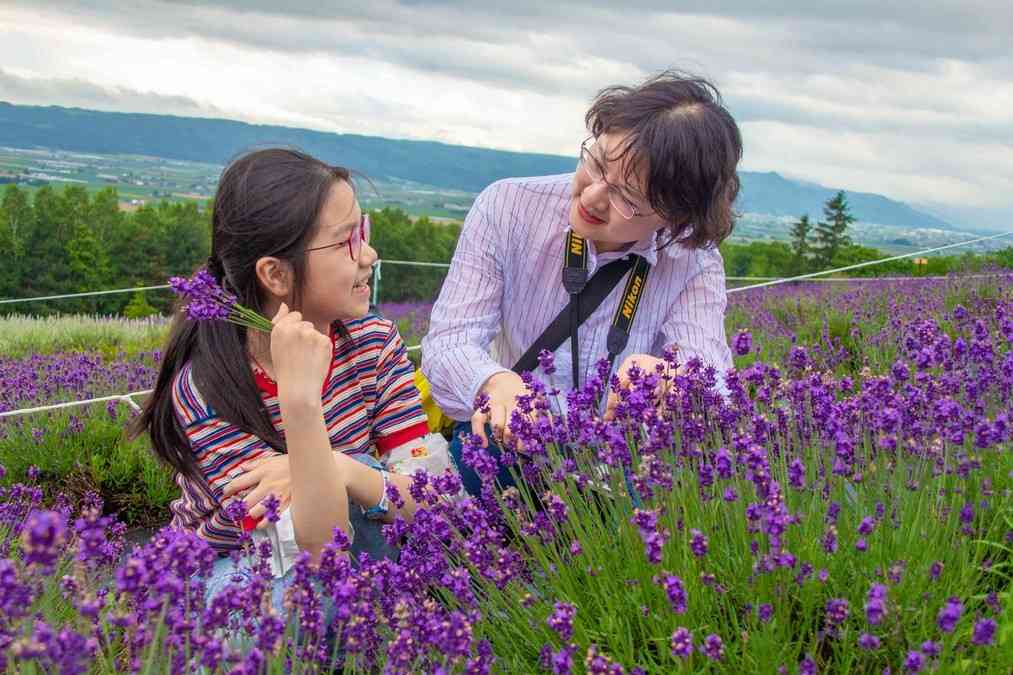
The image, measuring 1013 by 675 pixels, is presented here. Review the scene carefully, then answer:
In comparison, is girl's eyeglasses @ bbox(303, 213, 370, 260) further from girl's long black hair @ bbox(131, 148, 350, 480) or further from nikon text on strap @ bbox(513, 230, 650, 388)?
nikon text on strap @ bbox(513, 230, 650, 388)

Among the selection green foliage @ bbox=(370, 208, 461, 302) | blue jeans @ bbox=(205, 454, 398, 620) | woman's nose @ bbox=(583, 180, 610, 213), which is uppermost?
woman's nose @ bbox=(583, 180, 610, 213)

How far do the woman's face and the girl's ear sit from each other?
32.2 inches

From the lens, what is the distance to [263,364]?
8.90 ft

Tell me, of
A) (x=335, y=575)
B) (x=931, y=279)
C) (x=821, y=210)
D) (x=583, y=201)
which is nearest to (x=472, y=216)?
(x=583, y=201)

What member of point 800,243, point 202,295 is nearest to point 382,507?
point 202,295

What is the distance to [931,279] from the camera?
8.48 m

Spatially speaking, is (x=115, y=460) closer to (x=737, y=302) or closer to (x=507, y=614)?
(x=507, y=614)

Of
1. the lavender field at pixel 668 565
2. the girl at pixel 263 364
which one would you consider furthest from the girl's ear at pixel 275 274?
the lavender field at pixel 668 565

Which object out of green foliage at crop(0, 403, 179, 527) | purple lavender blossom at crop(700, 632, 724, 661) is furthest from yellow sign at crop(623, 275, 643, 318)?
green foliage at crop(0, 403, 179, 527)

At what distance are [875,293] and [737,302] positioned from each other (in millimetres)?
1160

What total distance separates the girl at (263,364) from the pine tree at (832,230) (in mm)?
29413

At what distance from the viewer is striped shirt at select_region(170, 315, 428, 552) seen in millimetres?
2619

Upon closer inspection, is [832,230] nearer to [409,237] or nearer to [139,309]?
[409,237]

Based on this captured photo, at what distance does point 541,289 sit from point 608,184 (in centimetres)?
69
